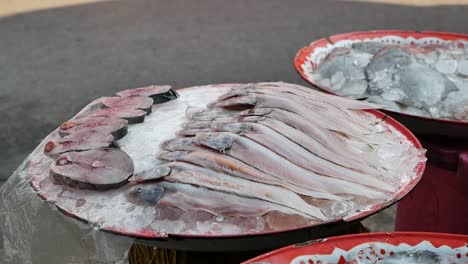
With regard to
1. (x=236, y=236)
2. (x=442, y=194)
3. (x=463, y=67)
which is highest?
(x=463, y=67)

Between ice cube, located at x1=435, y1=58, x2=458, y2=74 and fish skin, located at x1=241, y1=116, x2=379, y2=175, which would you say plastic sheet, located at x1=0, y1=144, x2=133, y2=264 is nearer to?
fish skin, located at x1=241, y1=116, x2=379, y2=175

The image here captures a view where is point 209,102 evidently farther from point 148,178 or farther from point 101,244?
point 101,244

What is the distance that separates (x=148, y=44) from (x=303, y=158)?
22.0 feet

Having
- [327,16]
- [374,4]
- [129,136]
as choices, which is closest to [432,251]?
[129,136]

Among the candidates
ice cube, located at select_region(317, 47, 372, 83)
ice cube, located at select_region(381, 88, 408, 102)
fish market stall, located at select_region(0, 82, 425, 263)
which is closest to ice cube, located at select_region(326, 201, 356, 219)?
fish market stall, located at select_region(0, 82, 425, 263)

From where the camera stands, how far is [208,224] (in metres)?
1.88

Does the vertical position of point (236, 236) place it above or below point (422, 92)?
below

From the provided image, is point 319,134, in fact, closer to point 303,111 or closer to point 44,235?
point 303,111

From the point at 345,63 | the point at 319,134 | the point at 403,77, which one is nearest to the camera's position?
the point at 319,134

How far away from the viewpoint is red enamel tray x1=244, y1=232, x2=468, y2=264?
5.21 feet

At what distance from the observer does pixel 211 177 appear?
77.7 inches

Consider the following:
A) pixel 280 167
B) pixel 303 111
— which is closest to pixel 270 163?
pixel 280 167

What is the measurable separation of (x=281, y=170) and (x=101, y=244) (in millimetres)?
673

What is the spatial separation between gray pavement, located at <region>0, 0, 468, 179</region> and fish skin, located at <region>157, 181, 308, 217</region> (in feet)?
12.3
